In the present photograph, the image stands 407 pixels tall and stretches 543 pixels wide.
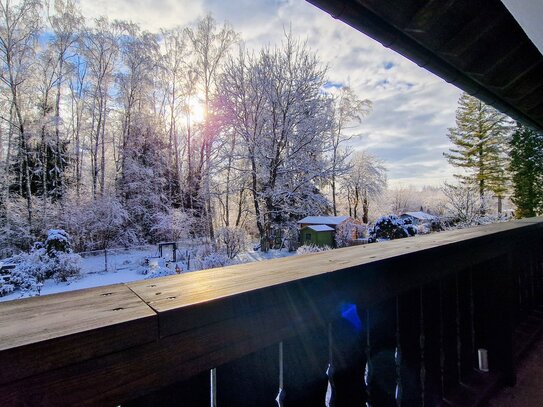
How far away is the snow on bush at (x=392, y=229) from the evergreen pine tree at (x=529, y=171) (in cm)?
799

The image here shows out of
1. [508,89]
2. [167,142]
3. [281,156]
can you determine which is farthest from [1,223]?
[508,89]

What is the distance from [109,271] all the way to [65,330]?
834 centimetres

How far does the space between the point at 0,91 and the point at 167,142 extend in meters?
5.93

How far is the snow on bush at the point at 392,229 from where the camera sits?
8.56m

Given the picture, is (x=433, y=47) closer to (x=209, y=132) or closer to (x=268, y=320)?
(x=268, y=320)

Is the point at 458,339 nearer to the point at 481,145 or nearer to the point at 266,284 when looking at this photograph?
the point at 266,284

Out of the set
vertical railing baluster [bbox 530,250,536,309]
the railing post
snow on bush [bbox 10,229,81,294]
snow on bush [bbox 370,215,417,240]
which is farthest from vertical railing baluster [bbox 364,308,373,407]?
snow on bush [bbox 370,215,417,240]

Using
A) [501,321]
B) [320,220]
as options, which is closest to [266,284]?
[501,321]

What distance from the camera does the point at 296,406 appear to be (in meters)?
0.68

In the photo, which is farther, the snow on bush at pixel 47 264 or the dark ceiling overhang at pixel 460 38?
the snow on bush at pixel 47 264

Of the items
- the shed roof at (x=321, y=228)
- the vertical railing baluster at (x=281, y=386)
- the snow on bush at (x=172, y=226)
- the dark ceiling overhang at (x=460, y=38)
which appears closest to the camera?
the vertical railing baluster at (x=281, y=386)

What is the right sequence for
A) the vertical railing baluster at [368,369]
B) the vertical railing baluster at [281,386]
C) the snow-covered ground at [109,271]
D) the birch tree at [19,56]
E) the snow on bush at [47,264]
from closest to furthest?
the vertical railing baluster at [281,386] < the vertical railing baluster at [368,369] < the snow on bush at [47,264] < the snow-covered ground at [109,271] < the birch tree at [19,56]

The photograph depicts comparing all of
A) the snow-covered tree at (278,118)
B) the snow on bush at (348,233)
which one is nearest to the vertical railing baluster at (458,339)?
the snow-covered tree at (278,118)

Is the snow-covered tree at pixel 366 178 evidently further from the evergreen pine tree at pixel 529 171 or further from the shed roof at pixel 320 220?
the evergreen pine tree at pixel 529 171
